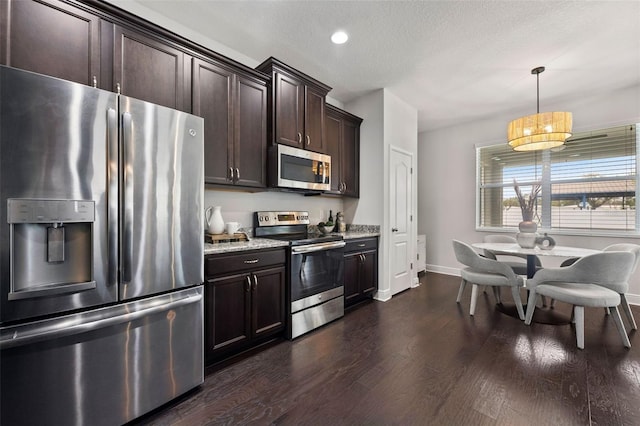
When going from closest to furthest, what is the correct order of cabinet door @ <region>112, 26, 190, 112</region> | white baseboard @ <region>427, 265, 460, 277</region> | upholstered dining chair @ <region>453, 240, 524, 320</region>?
cabinet door @ <region>112, 26, 190, 112</region> < upholstered dining chair @ <region>453, 240, 524, 320</region> < white baseboard @ <region>427, 265, 460, 277</region>

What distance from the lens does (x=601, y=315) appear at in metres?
3.04

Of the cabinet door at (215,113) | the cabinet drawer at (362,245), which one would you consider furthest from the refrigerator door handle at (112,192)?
the cabinet drawer at (362,245)

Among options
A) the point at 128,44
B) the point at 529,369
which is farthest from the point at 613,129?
the point at 128,44

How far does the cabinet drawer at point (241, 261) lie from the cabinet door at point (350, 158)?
5.33 feet

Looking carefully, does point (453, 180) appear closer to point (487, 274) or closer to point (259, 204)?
point (487, 274)

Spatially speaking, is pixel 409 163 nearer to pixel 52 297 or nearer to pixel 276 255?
pixel 276 255

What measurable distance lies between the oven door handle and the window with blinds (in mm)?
3100

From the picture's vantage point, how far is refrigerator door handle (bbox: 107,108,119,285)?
1.38m

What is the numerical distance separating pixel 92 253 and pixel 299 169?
76.8 inches

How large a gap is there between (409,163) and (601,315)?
9.48ft

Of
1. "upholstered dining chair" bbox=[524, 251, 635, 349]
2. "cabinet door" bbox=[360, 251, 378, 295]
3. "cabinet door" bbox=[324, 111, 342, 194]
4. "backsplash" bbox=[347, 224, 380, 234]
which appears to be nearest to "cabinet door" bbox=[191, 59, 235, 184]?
"cabinet door" bbox=[324, 111, 342, 194]

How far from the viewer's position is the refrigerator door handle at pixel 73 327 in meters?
1.14

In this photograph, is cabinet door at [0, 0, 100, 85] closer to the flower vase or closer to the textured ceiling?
the textured ceiling

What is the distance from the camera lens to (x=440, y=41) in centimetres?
260
